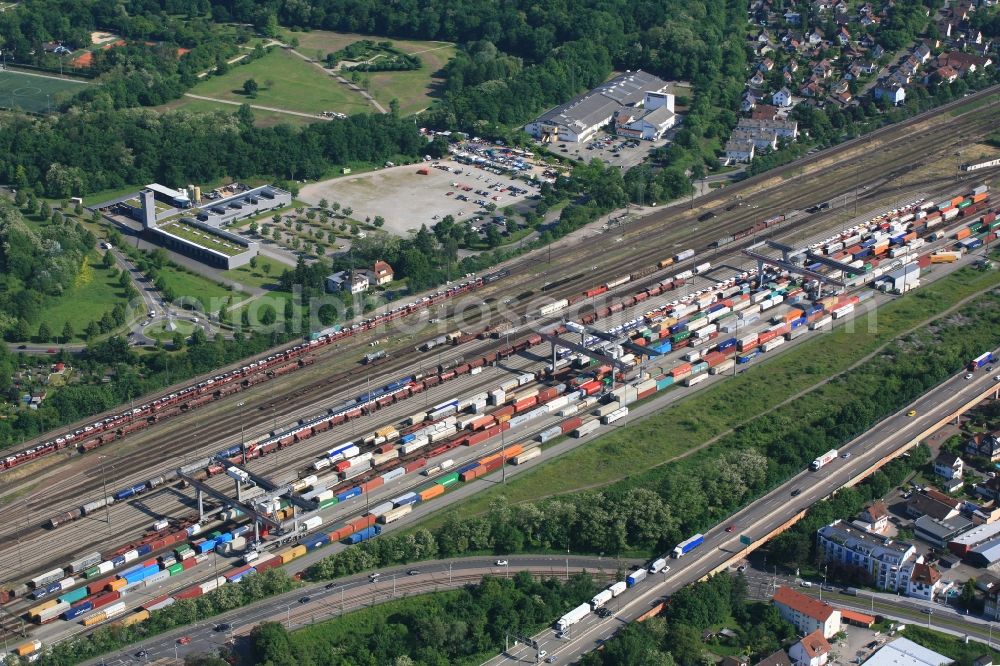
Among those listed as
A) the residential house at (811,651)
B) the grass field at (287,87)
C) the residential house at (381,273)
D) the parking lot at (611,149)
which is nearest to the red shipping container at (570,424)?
the residential house at (811,651)

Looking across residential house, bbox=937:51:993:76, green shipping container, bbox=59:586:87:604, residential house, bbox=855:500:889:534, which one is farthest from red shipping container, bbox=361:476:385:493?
residential house, bbox=937:51:993:76

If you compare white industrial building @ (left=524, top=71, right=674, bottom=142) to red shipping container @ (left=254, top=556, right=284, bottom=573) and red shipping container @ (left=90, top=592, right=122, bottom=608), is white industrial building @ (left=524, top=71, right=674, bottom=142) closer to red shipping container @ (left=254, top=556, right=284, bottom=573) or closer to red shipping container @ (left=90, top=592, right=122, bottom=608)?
red shipping container @ (left=254, top=556, right=284, bottom=573)

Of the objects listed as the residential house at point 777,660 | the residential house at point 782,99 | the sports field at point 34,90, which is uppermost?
the residential house at point 782,99

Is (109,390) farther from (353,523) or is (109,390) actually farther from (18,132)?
Answer: (18,132)

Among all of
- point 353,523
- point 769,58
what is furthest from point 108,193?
point 769,58

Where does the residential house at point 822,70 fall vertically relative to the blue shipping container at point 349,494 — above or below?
above

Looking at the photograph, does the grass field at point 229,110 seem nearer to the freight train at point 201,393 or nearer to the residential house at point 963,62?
the freight train at point 201,393

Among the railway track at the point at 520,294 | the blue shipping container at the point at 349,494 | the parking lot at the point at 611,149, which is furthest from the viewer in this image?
the parking lot at the point at 611,149
